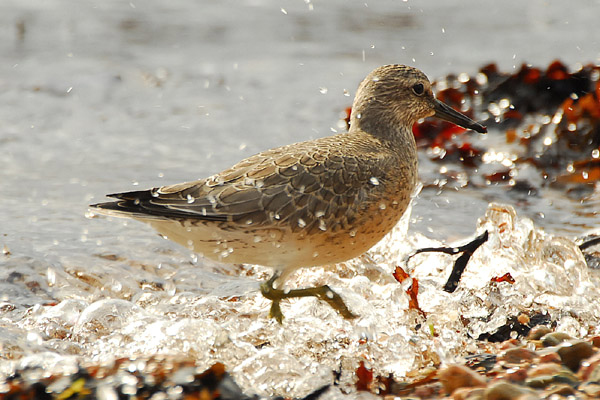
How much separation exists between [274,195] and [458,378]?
1453 millimetres

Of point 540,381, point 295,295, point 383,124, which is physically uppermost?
point 383,124

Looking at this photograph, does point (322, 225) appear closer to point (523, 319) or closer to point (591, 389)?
point (523, 319)

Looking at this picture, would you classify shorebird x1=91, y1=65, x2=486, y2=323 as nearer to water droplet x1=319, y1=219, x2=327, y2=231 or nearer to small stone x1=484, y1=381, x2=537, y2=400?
water droplet x1=319, y1=219, x2=327, y2=231

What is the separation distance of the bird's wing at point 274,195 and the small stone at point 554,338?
3.88 feet

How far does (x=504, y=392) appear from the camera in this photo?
3232 mm

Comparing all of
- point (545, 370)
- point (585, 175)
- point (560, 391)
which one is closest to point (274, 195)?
point (545, 370)

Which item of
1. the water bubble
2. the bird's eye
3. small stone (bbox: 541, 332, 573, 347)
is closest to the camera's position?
small stone (bbox: 541, 332, 573, 347)

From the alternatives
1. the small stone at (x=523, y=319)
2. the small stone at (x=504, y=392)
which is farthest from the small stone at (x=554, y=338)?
the small stone at (x=504, y=392)

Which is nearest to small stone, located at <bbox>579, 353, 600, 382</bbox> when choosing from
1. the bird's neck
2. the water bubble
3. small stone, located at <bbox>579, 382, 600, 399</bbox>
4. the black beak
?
small stone, located at <bbox>579, 382, 600, 399</bbox>

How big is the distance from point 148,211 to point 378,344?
1407 mm

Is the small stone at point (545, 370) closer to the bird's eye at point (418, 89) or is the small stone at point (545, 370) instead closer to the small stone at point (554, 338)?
the small stone at point (554, 338)

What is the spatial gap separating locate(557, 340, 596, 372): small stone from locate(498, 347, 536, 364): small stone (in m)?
0.13

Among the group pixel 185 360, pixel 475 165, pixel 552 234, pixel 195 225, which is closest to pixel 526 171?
pixel 475 165

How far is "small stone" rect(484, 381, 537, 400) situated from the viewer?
10.5 ft
